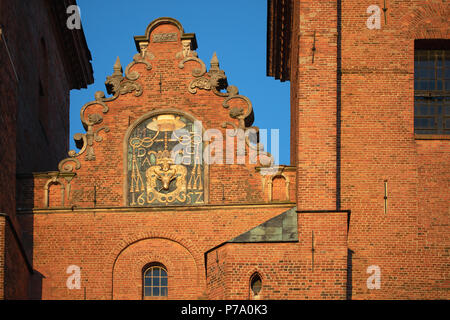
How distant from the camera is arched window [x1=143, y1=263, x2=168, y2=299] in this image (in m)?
26.4

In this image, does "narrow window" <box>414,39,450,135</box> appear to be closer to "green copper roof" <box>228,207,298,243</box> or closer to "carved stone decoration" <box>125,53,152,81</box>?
"green copper roof" <box>228,207,298,243</box>

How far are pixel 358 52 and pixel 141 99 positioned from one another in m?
5.00

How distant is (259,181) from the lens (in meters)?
26.9

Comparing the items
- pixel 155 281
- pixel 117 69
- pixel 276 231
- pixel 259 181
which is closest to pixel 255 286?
pixel 276 231

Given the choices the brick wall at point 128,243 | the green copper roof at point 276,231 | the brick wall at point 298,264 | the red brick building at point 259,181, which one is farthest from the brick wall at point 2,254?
the green copper roof at point 276,231

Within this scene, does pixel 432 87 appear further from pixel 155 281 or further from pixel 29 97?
pixel 29 97

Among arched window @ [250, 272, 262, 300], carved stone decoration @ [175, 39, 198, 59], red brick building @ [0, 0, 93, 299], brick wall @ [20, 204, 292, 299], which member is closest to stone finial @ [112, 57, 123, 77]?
carved stone decoration @ [175, 39, 198, 59]

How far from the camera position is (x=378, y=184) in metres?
25.9

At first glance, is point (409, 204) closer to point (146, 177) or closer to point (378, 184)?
point (378, 184)

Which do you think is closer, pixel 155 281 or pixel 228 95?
pixel 155 281

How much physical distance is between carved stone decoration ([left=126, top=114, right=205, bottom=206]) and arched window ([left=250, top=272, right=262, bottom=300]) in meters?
2.96

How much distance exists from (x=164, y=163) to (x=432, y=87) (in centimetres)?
613

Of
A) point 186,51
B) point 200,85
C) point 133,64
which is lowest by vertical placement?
point 200,85
